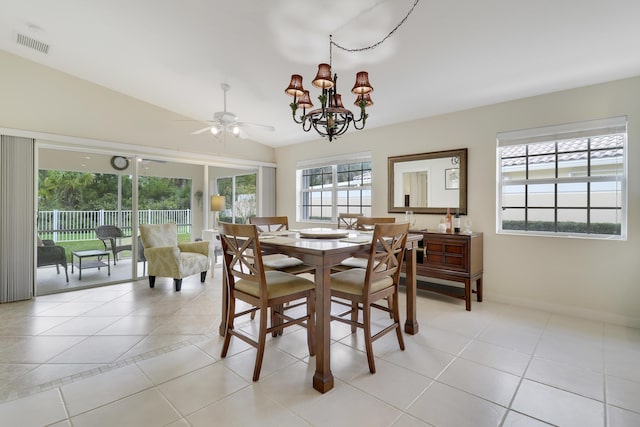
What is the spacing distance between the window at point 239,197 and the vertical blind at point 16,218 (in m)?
2.65

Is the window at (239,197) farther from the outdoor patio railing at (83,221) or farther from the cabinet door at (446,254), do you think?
the cabinet door at (446,254)

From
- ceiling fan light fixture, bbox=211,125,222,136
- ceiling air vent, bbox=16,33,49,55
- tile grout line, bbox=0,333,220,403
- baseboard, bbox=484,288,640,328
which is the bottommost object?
tile grout line, bbox=0,333,220,403

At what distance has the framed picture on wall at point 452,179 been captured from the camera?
154 inches

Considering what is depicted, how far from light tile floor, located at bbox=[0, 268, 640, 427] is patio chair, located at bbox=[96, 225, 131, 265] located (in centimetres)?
138

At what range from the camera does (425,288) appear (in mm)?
3945

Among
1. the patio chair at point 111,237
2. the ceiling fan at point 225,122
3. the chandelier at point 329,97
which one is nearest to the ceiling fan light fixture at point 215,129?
the ceiling fan at point 225,122

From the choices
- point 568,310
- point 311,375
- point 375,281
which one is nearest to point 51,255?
point 311,375

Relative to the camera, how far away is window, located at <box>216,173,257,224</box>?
19.3ft

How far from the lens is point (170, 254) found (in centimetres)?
408

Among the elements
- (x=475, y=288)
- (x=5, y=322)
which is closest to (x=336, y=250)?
(x=475, y=288)

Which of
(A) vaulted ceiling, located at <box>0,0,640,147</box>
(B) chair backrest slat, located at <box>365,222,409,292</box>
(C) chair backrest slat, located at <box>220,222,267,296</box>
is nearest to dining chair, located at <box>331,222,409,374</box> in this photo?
(B) chair backrest slat, located at <box>365,222,409,292</box>

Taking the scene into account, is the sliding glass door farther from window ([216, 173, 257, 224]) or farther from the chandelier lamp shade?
the chandelier lamp shade

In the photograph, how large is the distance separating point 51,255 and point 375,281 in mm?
4260

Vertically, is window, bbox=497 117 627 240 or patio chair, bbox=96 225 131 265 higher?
window, bbox=497 117 627 240
